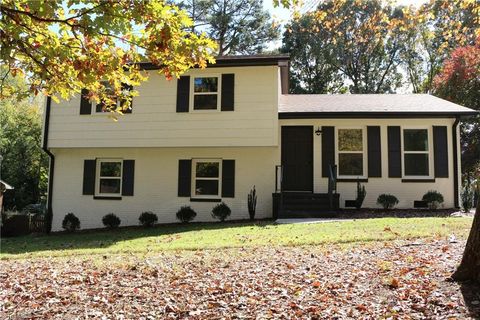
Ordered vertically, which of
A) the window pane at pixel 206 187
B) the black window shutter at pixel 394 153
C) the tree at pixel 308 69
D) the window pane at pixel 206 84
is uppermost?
the tree at pixel 308 69

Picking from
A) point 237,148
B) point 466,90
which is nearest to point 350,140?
point 237,148

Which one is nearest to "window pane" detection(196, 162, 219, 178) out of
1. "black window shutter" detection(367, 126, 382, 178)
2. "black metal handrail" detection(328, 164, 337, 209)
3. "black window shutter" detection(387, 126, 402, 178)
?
"black metal handrail" detection(328, 164, 337, 209)

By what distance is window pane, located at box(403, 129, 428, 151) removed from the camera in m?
14.1

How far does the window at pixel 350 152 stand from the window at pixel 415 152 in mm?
1432

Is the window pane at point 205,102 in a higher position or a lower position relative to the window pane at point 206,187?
higher

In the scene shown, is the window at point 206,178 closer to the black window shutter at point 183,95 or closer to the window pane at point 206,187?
the window pane at point 206,187

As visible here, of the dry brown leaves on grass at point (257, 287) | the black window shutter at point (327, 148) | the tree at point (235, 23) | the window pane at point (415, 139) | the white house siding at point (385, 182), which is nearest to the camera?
the dry brown leaves on grass at point (257, 287)

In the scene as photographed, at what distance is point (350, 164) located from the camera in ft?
47.2

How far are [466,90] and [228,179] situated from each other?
15.6m

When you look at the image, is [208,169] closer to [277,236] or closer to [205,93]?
[205,93]

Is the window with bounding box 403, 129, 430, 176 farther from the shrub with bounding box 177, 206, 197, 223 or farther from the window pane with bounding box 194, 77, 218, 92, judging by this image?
the shrub with bounding box 177, 206, 197, 223

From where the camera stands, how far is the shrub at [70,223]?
49.4ft

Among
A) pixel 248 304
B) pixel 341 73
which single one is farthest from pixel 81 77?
pixel 341 73

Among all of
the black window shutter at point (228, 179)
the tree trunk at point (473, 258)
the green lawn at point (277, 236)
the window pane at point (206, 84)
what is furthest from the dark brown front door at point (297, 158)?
the tree trunk at point (473, 258)
